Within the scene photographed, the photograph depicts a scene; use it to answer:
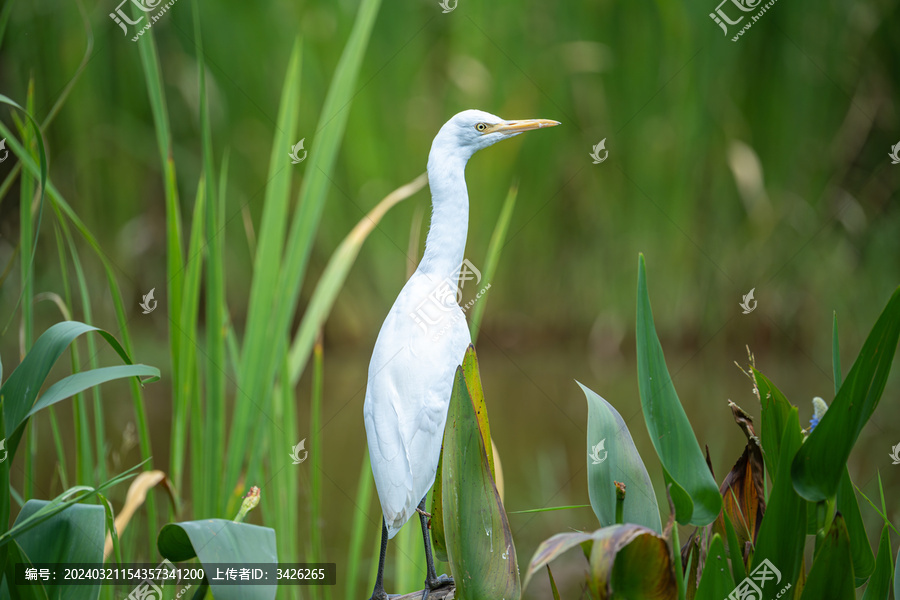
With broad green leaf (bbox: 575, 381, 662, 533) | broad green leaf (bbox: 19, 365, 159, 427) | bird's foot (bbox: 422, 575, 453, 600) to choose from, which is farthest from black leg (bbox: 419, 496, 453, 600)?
broad green leaf (bbox: 19, 365, 159, 427)

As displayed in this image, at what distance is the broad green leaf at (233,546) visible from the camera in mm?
580

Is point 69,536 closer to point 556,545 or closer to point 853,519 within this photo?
point 556,545

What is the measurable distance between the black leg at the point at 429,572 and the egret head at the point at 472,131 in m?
0.50

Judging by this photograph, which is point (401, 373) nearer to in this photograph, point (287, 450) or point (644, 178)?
point (287, 450)

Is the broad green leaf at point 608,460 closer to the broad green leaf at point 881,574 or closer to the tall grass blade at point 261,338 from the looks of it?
the broad green leaf at point 881,574

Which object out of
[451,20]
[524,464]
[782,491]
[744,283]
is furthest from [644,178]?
[782,491]

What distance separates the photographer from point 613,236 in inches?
121

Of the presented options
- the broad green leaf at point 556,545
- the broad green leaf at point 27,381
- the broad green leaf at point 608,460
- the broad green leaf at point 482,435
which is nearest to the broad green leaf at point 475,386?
the broad green leaf at point 482,435

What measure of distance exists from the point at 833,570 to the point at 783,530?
0.06 metres

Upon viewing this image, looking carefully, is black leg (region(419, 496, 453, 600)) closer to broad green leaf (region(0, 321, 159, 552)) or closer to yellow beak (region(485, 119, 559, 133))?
broad green leaf (region(0, 321, 159, 552))

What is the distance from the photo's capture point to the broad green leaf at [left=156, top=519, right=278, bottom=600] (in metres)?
0.58

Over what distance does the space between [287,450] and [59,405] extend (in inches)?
91.3

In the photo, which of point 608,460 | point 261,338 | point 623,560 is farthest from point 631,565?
point 261,338

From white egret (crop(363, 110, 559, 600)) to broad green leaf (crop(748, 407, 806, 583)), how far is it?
0.40 metres
